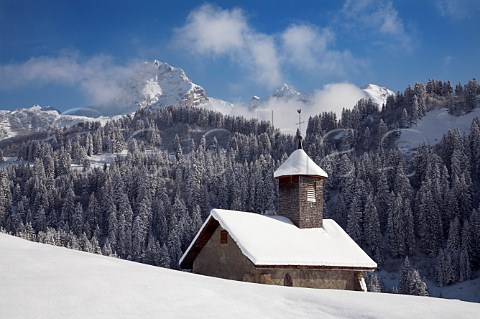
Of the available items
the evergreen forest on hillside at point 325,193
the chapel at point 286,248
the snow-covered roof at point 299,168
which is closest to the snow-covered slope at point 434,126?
the evergreen forest on hillside at point 325,193

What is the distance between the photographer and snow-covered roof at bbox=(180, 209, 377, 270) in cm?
2280

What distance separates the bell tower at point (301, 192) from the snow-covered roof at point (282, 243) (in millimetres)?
716

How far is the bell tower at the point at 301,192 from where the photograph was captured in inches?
1142

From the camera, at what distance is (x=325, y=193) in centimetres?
12569

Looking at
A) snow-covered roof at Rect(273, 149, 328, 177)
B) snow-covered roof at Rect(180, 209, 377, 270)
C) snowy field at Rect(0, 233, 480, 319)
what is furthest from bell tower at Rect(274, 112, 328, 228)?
snowy field at Rect(0, 233, 480, 319)

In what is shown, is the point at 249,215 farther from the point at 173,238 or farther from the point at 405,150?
the point at 405,150

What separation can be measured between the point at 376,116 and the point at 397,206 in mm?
89797

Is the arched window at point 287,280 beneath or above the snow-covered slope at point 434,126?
beneath

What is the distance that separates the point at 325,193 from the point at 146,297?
4699 inches

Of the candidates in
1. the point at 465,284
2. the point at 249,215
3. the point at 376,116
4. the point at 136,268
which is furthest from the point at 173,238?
the point at 376,116

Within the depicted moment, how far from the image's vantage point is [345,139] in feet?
535

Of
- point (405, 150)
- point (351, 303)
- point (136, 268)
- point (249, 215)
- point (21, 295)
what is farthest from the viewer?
point (405, 150)

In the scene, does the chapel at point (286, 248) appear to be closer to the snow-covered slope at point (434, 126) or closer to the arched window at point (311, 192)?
the arched window at point (311, 192)

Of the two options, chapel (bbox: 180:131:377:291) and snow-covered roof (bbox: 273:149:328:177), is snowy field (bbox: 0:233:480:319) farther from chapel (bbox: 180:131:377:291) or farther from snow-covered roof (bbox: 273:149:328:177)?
snow-covered roof (bbox: 273:149:328:177)
